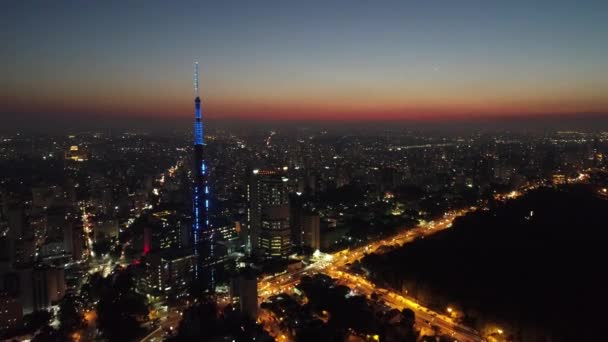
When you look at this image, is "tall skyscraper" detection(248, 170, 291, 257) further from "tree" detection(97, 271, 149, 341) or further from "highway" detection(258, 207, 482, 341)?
"tree" detection(97, 271, 149, 341)

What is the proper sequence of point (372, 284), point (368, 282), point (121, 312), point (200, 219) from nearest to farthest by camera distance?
point (121, 312)
point (372, 284)
point (368, 282)
point (200, 219)

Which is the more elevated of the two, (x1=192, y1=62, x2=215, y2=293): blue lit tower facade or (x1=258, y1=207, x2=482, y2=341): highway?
(x1=192, y1=62, x2=215, y2=293): blue lit tower facade

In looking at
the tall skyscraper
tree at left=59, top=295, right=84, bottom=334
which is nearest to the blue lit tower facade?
the tall skyscraper

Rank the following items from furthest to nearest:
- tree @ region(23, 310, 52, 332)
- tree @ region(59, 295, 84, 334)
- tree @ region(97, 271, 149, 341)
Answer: tree @ region(23, 310, 52, 332) < tree @ region(59, 295, 84, 334) < tree @ region(97, 271, 149, 341)

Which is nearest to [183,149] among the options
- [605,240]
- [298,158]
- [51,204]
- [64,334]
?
[298,158]

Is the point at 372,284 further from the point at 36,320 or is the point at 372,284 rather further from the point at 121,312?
the point at 36,320

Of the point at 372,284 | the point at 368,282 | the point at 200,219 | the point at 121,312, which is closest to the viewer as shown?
the point at 121,312

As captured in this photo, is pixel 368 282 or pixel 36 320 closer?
pixel 36 320

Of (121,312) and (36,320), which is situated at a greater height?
(121,312)

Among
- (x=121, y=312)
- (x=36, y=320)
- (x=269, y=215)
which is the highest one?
(x=269, y=215)

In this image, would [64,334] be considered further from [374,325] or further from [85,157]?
[85,157]

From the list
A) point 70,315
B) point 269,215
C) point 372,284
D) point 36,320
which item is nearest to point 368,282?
point 372,284
